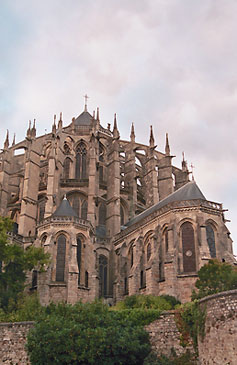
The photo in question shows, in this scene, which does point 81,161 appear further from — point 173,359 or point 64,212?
point 173,359

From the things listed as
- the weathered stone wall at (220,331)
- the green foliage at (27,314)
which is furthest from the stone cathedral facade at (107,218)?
the weathered stone wall at (220,331)

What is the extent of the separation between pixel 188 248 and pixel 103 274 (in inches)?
419

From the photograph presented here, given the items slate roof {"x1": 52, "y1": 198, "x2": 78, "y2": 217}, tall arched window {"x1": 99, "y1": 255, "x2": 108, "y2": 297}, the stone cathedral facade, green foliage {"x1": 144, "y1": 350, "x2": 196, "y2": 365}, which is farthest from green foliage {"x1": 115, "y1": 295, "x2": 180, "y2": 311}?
slate roof {"x1": 52, "y1": 198, "x2": 78, "y2": 217}

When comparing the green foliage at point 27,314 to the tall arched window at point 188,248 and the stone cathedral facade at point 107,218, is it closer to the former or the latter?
the stone cathedral facade at point 107,218

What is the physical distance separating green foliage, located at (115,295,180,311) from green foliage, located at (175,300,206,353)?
6.13m

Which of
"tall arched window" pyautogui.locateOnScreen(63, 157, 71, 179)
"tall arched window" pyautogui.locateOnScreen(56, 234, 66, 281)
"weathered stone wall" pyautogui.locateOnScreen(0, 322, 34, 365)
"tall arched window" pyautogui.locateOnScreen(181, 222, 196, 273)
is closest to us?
"weathered stone wall" pyautogui.locateOnScreen(0, 322, 34, 365)

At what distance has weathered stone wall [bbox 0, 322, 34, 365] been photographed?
72.4 ft

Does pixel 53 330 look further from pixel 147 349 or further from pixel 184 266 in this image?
pixel 184 266

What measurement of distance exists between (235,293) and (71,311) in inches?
307

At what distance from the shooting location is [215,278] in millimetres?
27828

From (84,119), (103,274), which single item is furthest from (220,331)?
(84,119)

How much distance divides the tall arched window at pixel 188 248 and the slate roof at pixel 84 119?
26.4m

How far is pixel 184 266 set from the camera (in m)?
32.0

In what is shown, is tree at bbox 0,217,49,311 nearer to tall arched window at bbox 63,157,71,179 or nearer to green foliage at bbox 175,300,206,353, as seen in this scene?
green foliage at bbox 175,300,206,353
